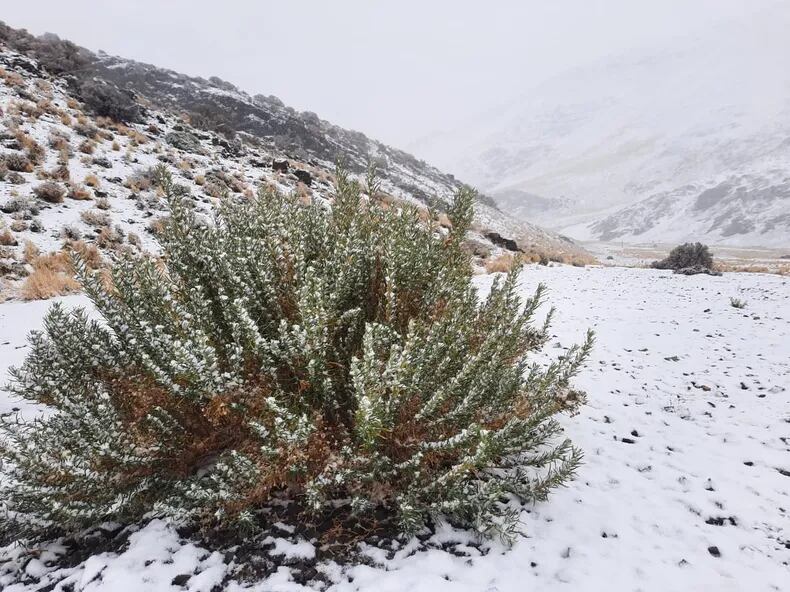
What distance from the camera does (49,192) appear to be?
365 inches

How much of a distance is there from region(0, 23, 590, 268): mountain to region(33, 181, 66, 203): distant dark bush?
6.27 metres

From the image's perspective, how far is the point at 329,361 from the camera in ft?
9.24

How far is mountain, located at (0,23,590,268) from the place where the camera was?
57.4 feet

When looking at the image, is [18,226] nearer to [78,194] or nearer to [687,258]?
[78,194]

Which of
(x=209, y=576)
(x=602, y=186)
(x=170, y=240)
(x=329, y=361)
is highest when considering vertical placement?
(x=602, y=186)

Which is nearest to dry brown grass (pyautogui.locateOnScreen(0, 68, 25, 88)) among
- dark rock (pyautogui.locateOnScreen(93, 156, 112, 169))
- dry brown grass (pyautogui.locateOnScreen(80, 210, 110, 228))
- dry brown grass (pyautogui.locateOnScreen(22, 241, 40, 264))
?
dark rock (pyautogui.locateOnScreen(93, 156, 112, 169))

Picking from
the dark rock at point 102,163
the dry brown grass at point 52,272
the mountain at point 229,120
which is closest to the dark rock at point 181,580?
the mountain at point 229,120

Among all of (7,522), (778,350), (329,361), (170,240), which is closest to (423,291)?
(329,361)

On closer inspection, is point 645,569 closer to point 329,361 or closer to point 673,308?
point 329,361

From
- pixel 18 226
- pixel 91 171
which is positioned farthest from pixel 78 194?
pixel 18 226

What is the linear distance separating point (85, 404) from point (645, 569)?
309cm

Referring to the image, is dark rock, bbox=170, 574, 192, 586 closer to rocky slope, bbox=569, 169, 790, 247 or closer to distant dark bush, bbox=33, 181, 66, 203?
distant dark bush, bbox=33, 181, 66, 203

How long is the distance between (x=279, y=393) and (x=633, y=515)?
7.65 ft

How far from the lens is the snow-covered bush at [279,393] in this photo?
2.28 m
